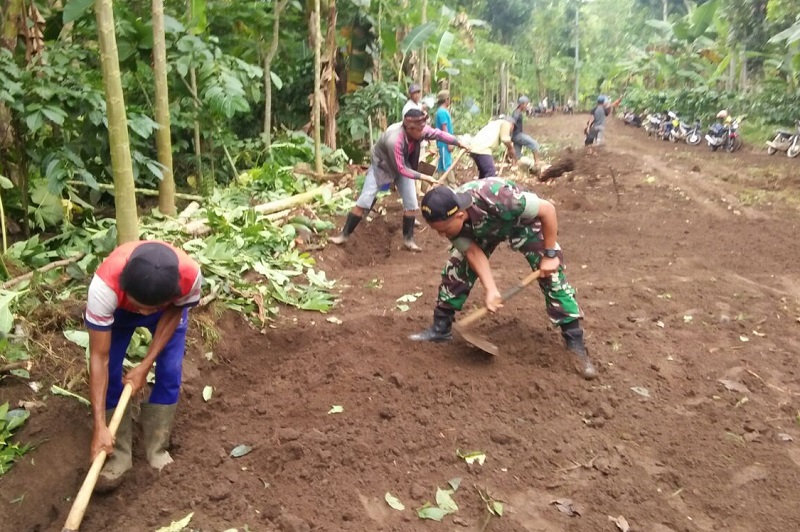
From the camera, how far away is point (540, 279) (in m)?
3.87

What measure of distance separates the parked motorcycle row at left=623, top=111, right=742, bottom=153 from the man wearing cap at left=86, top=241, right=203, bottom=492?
15.4 metres

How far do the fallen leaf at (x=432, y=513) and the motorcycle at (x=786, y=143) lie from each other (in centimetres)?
1373

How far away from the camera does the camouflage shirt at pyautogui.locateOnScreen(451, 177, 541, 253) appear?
3.57m

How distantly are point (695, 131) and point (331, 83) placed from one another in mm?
Answer: 12039

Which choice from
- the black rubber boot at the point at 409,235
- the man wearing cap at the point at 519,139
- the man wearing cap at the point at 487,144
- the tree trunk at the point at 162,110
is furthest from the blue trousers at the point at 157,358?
the man wearing cap at the point at 519,139

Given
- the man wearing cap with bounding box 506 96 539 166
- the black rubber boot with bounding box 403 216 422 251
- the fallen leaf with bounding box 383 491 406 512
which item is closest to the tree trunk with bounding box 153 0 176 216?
the black rubber boot with bounding box 403 216 422 251

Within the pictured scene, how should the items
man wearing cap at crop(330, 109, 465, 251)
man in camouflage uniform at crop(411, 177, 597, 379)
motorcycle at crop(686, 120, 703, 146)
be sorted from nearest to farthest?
1. man in camouflage uniform at crop(411, 177, 597, 379)
2. man wearing cap at crop(330, 109, 465, 251)
3. motorcycle at crop(686, 120, 703, 146)

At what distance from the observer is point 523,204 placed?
3574 millimetres

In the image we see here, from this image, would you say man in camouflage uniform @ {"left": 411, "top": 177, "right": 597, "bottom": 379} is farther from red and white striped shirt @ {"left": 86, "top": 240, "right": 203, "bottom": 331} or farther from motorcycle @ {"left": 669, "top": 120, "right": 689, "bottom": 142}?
motorcycle @ {"left": 669, "top": 120, "right": 689, "bottom": 142}

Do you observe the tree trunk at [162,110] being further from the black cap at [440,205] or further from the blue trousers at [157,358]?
the black cap at [440,205]

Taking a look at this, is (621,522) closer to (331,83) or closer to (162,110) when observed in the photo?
(162,110)

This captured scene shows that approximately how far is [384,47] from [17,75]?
7.56 meters

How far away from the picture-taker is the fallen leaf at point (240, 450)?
3.15 metres

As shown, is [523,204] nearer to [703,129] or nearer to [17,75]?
[17,75]
